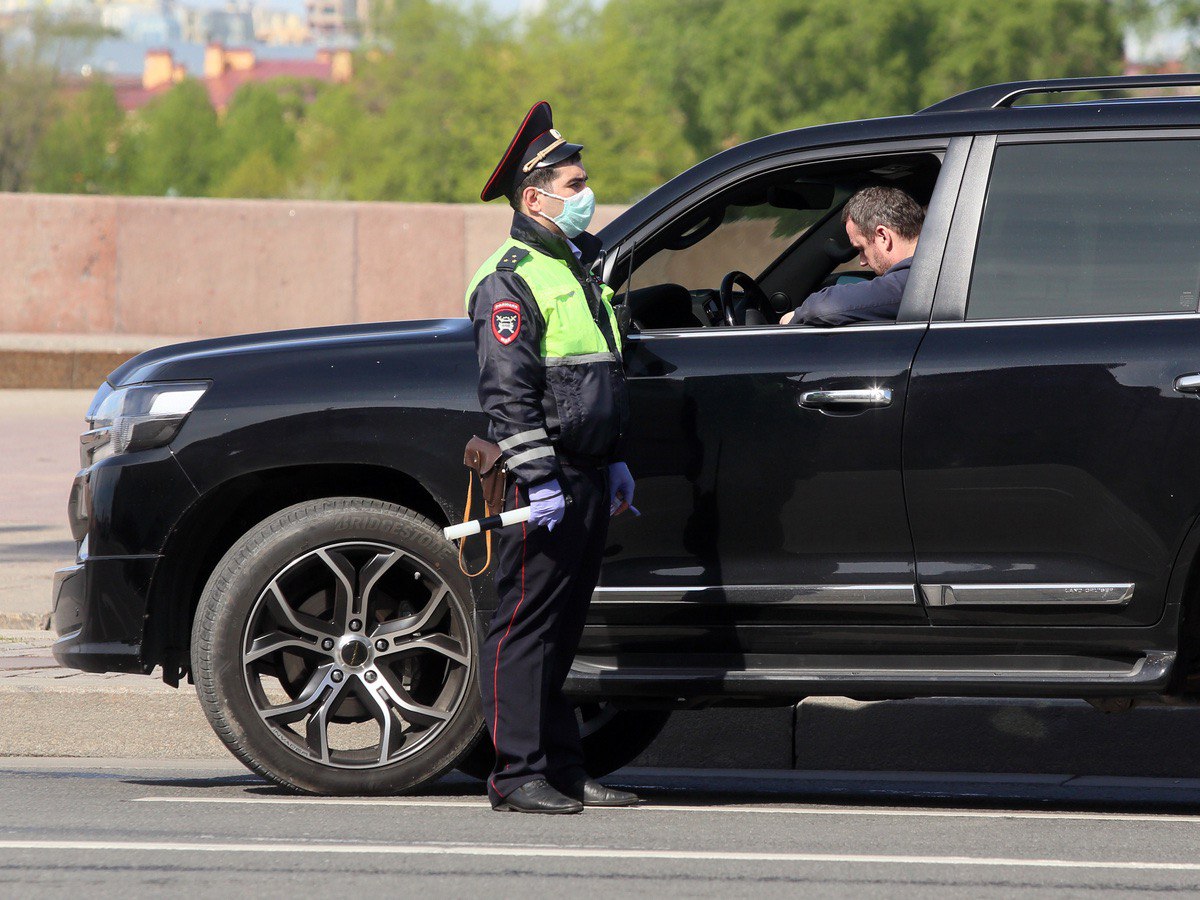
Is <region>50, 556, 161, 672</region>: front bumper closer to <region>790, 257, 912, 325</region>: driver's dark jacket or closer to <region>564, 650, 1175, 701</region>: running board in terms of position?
<region>564, 650, 1175, 701</region>: running board

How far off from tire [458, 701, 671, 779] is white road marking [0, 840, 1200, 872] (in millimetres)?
1236

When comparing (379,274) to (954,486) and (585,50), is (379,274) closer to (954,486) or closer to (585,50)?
(954,486)

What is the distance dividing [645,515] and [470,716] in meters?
0.74

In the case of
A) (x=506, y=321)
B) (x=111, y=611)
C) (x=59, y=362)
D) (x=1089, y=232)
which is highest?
(x=59, y=362)

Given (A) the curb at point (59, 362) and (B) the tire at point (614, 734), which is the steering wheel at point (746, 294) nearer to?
(B) the tire at point (614, 734)

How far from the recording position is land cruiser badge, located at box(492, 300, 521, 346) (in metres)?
4.59

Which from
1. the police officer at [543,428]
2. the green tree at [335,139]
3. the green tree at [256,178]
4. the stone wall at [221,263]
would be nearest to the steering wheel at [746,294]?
the police officer at [543,428]

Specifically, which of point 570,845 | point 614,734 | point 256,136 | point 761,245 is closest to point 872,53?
point 256,136

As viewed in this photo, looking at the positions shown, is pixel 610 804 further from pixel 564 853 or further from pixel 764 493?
pixel 764 493

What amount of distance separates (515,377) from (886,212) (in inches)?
45.5

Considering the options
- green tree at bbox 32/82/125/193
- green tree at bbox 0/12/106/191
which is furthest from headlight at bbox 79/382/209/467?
green tree at bbox 32/82/125/193

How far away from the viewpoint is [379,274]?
1728cm

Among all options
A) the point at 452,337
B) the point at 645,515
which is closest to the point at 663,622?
the point at 645,515

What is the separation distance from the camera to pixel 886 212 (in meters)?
5.01
